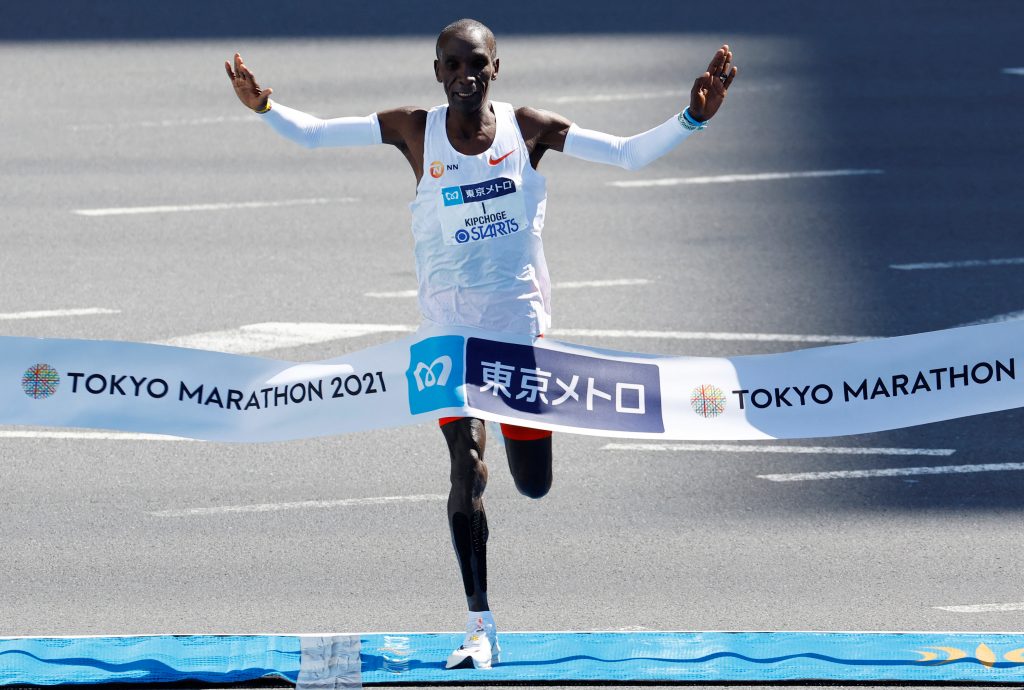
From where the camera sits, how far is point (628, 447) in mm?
11367

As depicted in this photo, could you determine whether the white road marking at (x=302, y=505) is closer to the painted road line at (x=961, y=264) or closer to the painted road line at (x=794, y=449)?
the painted road line at (x=794, y=449)

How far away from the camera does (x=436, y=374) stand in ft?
25.4

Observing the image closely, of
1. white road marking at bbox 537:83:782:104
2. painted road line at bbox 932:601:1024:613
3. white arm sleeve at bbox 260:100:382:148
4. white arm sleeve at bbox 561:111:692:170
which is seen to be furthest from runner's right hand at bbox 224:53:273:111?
white road marking at bbox 537:83:782:104

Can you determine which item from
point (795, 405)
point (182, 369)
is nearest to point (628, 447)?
point (795, 405)

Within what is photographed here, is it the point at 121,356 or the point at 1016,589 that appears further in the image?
the point at 1016,589

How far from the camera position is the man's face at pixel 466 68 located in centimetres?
746

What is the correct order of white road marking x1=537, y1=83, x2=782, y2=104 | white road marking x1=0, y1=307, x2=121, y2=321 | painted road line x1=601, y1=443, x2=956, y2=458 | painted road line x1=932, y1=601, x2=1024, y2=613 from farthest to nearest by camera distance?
1. white road marking x1=537, y1=83, x2=782, y2=104
2. white road marking x1=0, y1=307, x2=121, y2=321
3. painted road line x1=601, y1=443, x2=956, y2=458
4. painted road line x1=932, y1=601, x2=1024, y2=613

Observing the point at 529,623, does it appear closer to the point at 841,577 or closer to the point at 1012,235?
the point at 841,577

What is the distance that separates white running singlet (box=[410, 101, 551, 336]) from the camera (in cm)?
772

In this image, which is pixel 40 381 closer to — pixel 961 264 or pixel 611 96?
pixel 961 264

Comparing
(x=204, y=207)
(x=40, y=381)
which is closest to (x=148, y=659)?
(x=40, y=381)

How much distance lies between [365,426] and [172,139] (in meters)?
11.0

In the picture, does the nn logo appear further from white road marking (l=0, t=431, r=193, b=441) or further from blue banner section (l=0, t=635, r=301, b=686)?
white road marking (l=0, t=431, r=193, b=441)

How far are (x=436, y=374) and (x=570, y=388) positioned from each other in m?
0.63
